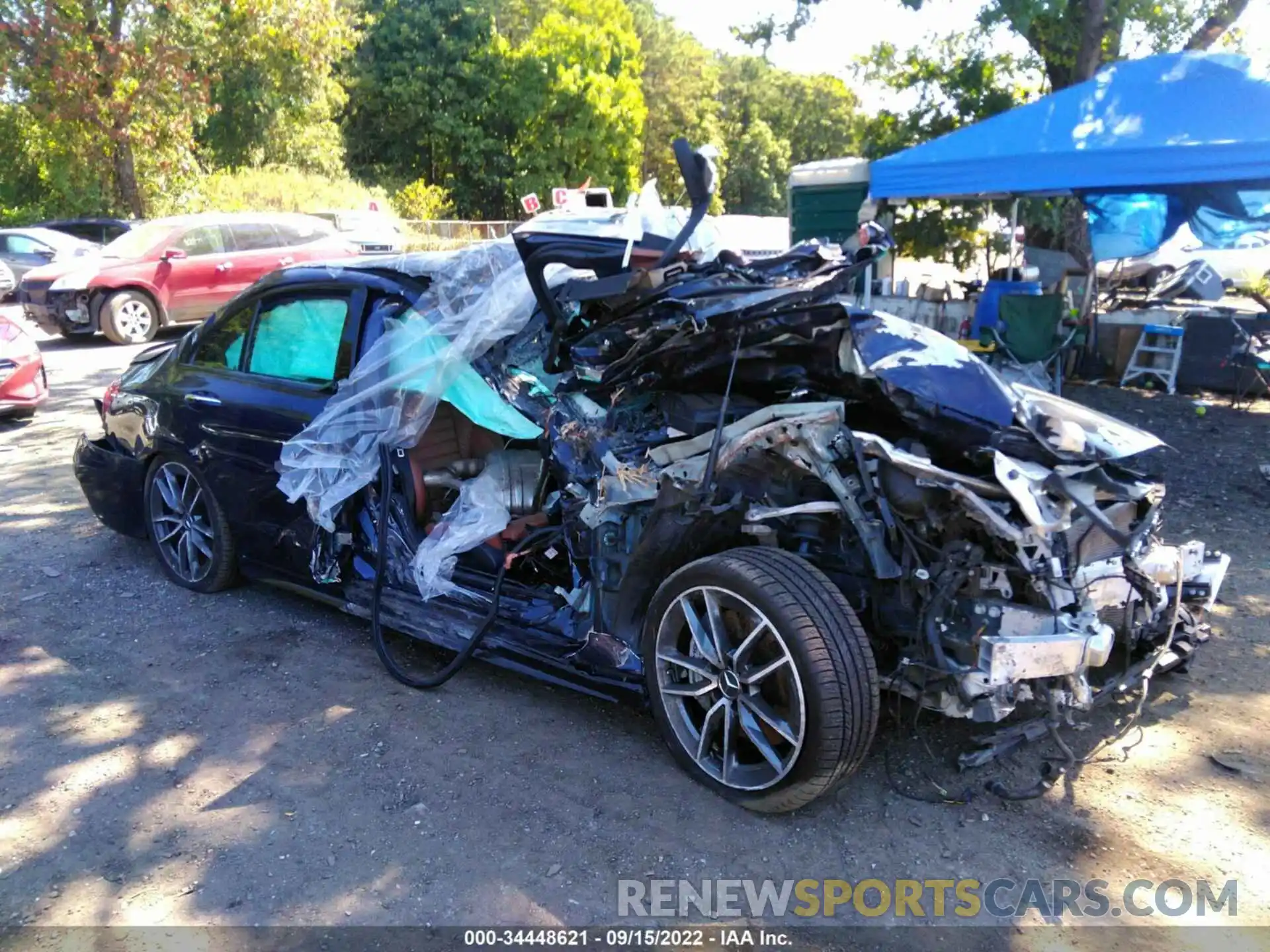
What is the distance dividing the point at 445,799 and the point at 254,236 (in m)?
12.9

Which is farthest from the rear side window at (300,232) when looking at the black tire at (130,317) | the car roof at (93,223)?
the car roof at (93,223)

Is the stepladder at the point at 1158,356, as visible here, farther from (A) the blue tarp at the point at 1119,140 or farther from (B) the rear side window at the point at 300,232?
(B) the rear side window at the point at 300,232

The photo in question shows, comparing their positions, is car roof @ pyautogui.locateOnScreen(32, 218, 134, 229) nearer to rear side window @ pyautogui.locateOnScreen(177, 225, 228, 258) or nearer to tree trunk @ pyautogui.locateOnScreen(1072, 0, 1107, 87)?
rear side window @ pyautogui.locateOnScreen(177, 225, 228, 258)

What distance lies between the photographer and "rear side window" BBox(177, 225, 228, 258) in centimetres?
1371

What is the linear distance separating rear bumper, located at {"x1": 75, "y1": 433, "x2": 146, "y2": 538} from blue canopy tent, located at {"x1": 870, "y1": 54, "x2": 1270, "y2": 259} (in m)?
7.36

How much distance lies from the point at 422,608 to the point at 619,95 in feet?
117

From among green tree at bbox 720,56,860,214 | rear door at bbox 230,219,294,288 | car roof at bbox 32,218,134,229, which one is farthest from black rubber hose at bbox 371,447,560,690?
green tree at bbox 720,56,860,214

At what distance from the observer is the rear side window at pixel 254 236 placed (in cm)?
1405

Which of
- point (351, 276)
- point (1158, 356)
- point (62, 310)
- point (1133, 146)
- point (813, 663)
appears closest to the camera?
point (813, 663)

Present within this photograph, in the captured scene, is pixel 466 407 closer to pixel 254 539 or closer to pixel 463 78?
pixel 254 539

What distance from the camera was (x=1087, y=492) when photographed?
3.16m

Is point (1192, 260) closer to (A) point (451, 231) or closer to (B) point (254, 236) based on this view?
(B) point (254, 236)

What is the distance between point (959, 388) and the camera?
3.29m

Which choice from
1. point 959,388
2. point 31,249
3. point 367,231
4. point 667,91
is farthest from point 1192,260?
point 667,91
